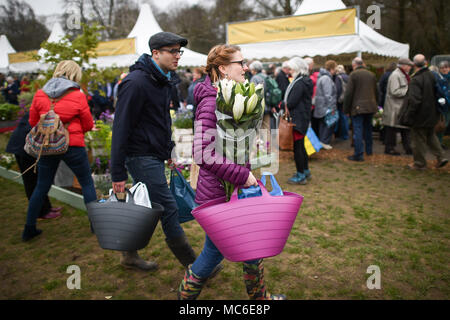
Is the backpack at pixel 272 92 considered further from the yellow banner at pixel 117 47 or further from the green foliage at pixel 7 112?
the green foliage at pixel 7 112

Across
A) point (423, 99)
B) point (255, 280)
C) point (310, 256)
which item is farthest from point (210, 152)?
point (423, 99)

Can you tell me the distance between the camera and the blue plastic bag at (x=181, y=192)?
2.92m

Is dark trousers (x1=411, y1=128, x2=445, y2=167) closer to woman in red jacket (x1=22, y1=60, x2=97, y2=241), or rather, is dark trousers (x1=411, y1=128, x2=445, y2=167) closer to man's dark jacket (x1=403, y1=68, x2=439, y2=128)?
man's dark jacket (x1=403, y1=68, x2=439, y2=128)

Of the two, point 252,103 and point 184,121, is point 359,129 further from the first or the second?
point 252,103

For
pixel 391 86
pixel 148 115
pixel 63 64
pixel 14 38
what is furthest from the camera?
pixel 14 38

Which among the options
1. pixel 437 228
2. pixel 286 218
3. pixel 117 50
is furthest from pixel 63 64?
pixel 117 50

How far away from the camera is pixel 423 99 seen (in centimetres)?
621

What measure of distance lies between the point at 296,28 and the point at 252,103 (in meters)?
8.16

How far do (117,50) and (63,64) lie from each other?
9.67 m

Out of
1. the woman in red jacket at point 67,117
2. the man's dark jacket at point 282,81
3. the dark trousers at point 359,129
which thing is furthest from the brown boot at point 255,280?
the man's dark jacket at point 282,81

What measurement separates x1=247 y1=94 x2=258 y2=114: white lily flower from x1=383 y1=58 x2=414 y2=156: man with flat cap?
21.5 ft

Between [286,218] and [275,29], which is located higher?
[275,29]

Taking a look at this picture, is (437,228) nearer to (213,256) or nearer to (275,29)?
(213,256)

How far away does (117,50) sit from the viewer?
12.6 metres
